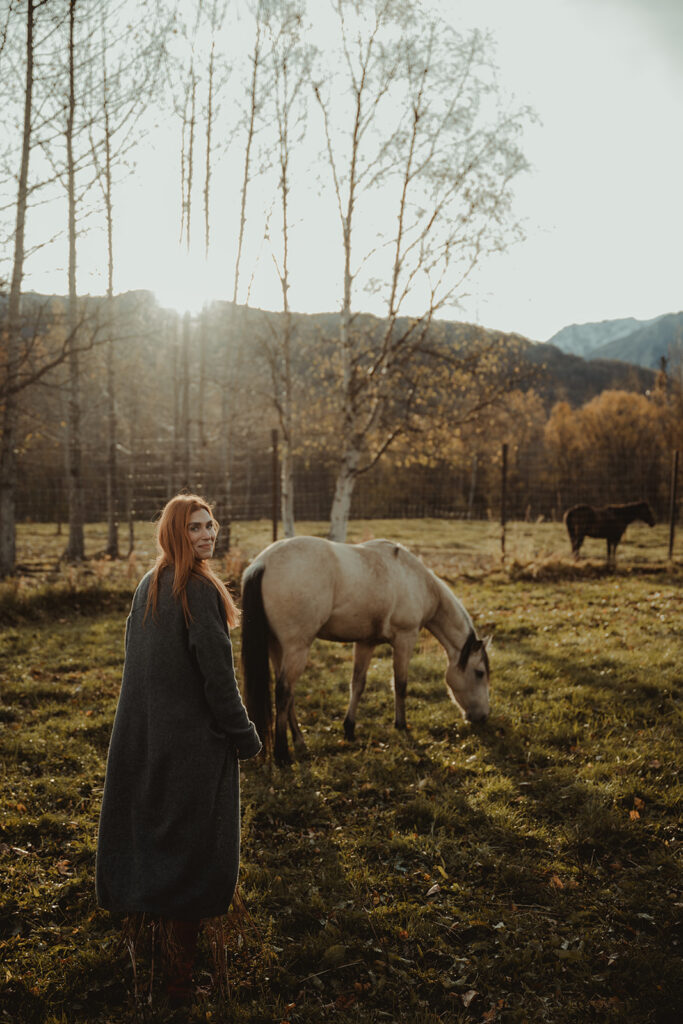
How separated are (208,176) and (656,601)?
46.0 ft

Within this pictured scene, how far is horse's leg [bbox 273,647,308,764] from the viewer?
15.2ft

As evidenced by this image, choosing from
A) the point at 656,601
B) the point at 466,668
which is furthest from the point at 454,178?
the point at 466,668

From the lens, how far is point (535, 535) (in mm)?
20750

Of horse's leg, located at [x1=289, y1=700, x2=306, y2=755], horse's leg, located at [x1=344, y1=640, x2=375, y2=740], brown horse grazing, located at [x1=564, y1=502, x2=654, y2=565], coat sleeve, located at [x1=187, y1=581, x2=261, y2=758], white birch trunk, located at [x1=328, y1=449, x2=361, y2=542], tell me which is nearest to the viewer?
coat sleeve, located at [x1=187, y1=581, x2=261, y2=758]

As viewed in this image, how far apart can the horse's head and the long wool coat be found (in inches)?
133

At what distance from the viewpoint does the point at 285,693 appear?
4.72 meters

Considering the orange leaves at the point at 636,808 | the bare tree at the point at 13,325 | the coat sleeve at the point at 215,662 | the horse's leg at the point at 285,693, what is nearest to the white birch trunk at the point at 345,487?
the bare tree at the point at 13,325

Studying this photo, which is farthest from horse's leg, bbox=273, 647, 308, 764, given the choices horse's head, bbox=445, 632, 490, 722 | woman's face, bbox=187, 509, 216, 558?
woman's face, bbox=187, 509, 216, 558

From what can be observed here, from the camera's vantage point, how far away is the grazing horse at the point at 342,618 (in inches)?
178

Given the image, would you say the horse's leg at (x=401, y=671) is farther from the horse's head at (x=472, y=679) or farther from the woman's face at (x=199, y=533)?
the woman's face at (x=199, y=533)

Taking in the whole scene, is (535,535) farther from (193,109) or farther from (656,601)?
(193,109)

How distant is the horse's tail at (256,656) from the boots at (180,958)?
1743 millimetres

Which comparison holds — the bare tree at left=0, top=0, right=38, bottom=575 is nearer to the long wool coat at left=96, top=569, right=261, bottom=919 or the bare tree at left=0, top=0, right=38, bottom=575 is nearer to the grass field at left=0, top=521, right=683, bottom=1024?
the grass field at left=0, top=521, right=683, bottom=1024

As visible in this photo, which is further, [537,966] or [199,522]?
[537,966]
